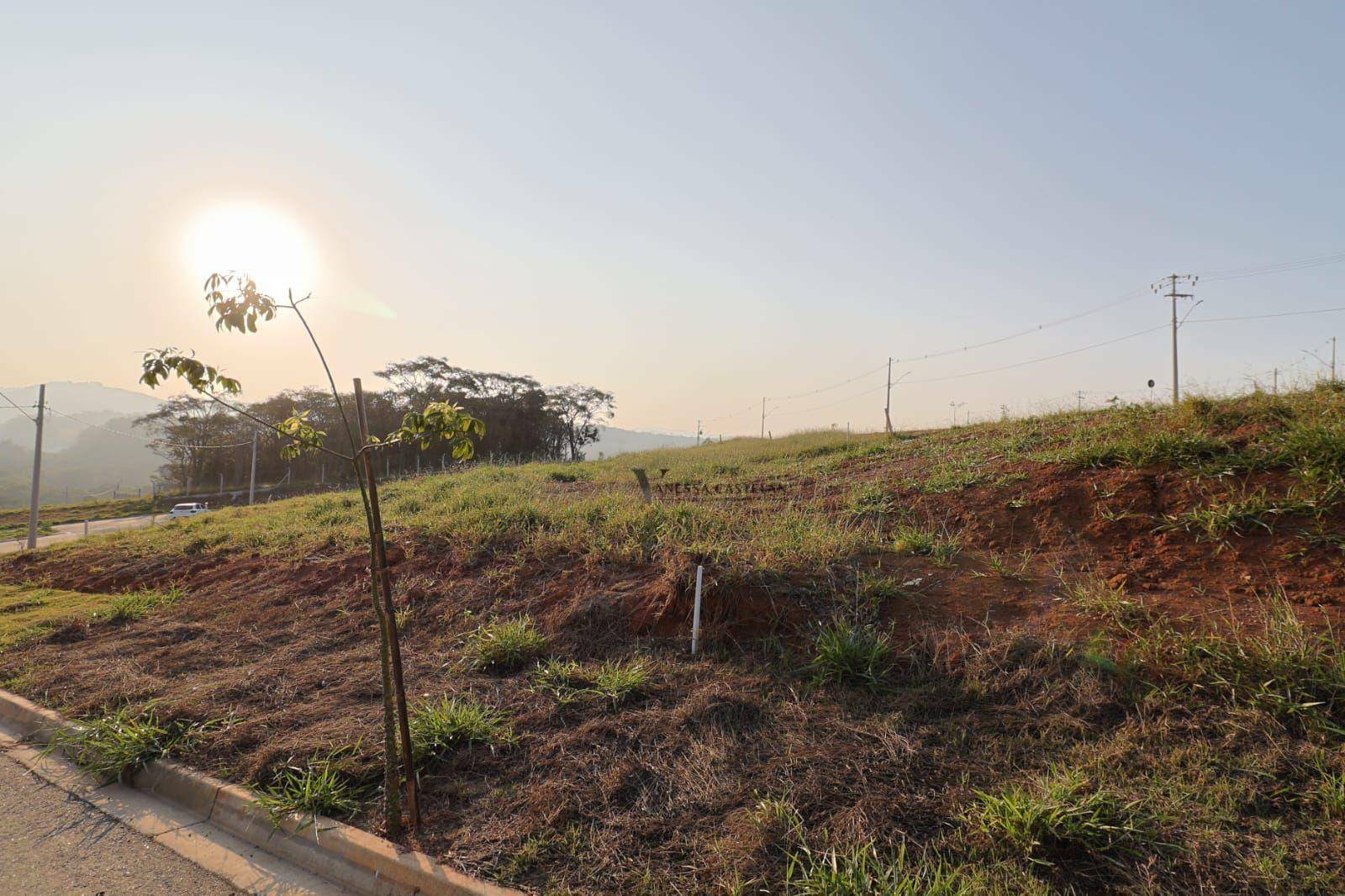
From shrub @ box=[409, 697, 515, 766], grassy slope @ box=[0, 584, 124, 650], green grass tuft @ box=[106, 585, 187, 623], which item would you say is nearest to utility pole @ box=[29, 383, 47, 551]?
grassy slope @ box=[0, 584, 124, 650]

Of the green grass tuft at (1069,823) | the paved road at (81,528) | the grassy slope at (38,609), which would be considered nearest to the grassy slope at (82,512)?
the paved road at (81,528)

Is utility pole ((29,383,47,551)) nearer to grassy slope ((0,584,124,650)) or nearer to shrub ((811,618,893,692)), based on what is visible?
grassy slope ((0,584,124,650))

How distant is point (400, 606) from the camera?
641 centimetres

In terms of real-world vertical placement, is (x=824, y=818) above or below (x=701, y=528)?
below

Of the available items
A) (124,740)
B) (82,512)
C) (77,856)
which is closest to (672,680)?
(77,856)

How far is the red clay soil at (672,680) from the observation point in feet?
10.6

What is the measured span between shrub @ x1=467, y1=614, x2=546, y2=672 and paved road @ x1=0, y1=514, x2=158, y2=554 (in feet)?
95.3

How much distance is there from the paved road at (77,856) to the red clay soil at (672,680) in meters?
0.56

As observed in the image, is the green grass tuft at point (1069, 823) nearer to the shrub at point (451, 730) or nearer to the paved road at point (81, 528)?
the shrub at point (451, 730)

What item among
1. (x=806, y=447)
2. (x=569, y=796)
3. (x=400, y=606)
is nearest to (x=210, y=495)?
(x=806, y=447)

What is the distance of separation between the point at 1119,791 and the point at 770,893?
1.58 meters

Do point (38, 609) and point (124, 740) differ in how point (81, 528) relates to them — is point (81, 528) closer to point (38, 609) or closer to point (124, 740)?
point (38, 609)

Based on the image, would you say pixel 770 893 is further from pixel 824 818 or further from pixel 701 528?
pixel 701 528

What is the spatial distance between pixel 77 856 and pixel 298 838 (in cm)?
112
